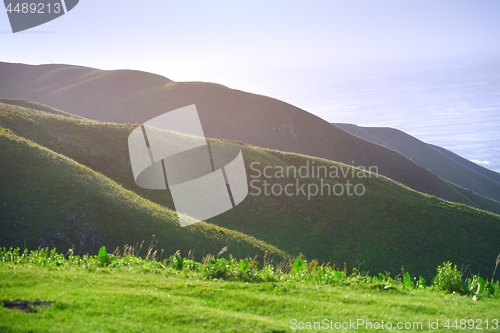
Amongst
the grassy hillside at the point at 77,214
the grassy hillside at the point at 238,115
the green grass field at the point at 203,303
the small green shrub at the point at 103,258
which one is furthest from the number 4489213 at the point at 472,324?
the grassy hillside at the point at 238,115

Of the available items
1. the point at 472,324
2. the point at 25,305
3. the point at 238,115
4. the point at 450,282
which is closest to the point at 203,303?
the point at 25,305

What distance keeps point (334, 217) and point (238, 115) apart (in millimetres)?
87518

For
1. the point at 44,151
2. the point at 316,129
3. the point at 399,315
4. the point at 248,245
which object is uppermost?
the point at 316,129

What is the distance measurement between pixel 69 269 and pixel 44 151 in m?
27.4

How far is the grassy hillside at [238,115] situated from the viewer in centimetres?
11233

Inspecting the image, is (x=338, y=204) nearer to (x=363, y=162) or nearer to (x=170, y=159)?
(x=170, y=159)

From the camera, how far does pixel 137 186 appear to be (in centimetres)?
4131

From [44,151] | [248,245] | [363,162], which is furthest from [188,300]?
[363,162]

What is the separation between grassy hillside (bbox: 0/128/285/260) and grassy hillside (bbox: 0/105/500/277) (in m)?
2.78

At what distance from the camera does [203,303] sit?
416 inches

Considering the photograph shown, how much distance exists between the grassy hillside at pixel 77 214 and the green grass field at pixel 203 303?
13.7m

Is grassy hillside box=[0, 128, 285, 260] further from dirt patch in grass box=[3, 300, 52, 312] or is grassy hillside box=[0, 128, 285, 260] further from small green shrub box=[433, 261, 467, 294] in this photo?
small green shrub box=[433, 261, 467, 294]

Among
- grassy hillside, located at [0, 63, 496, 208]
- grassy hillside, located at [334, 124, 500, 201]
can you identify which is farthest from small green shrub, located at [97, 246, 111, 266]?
grassy hillside, located at [334, 124, 500, 201]

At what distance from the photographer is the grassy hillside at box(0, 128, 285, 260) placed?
2725 cm
